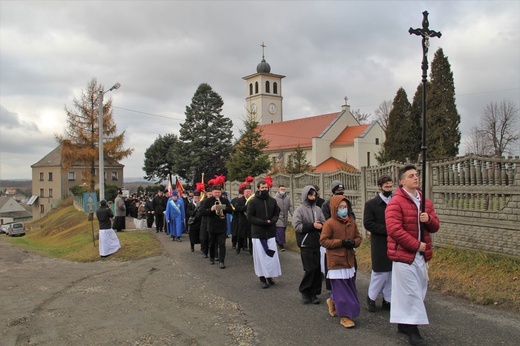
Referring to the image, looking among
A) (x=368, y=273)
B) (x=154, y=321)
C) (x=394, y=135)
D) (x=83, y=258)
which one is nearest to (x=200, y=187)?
(x=83, y=258)

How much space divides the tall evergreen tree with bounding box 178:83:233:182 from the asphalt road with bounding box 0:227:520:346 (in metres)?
37.9

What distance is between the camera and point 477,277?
23.6ft

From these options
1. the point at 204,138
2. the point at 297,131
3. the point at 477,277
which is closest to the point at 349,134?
the point at 297,131

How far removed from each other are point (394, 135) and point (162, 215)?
2641 cm

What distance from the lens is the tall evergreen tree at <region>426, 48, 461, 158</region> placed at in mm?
A: 31000

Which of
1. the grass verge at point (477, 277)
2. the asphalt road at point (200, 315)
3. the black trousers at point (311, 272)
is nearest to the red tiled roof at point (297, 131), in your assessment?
the asphalt road at point (200, 315)

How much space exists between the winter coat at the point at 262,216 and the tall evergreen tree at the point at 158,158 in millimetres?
57193

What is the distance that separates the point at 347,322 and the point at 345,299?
0.28 metres

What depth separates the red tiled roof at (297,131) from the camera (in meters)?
56.1

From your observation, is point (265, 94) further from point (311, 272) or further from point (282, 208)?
point (311, 272)

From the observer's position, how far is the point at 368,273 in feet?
29.2

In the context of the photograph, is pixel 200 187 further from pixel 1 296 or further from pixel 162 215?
pixel 1 296

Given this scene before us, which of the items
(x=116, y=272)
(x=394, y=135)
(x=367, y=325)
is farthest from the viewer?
(x=394, y=135)

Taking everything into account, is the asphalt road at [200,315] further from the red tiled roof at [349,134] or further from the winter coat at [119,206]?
the red tiled roof at [349,134]
